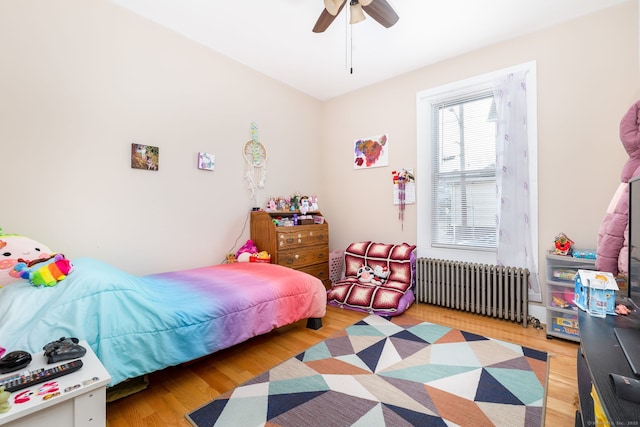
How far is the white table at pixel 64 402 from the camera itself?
896 mm

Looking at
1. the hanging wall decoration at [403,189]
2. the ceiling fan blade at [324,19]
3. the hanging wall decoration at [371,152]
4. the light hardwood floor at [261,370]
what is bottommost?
the light hardwood floor at [261,370]

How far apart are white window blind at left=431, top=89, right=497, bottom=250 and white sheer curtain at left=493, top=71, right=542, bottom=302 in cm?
15

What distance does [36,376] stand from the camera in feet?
3.35

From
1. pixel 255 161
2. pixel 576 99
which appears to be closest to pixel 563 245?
pixel 576 99

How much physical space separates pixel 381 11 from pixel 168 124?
2.12 meters

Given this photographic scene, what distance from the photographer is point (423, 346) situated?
7.56 ft

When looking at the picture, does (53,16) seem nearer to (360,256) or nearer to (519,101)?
(360,256)

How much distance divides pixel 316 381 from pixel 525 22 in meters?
3.49

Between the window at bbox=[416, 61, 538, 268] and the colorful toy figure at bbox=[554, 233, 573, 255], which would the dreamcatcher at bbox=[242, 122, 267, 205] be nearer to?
the window at bbox=[416, 61, 538, 268]

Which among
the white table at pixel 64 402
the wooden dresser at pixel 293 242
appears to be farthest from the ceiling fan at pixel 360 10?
the white table at pixel 64 402

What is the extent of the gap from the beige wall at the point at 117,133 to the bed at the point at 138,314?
1.66ft

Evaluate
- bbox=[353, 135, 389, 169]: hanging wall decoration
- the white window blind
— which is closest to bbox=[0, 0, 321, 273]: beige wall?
bbox=[353, 135, 389, 169]: hanging wall decoration

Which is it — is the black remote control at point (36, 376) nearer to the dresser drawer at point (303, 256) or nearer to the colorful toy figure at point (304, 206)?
the dresser drawer at point (303, 256)

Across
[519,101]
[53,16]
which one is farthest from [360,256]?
[53,16]
